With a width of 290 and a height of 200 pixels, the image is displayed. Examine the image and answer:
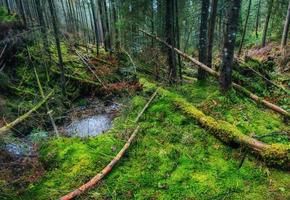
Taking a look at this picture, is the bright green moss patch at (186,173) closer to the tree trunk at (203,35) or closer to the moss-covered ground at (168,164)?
the moss-covered ground at (168,164)

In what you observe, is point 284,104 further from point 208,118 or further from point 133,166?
point 133,166

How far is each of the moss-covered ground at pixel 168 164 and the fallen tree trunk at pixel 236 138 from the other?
0.15m

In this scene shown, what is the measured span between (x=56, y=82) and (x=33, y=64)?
1.52 metres

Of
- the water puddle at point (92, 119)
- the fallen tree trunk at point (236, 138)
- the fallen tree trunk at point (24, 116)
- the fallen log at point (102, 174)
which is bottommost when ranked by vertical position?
the water puddle at point (92, 119)

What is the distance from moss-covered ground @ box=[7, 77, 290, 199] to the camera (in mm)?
4816

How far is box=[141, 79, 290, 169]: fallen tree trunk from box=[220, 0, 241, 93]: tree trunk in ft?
4.26

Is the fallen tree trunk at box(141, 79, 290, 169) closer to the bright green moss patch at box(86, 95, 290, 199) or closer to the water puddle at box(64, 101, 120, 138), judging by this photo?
the bright green moss patch at box(86, 95, 290, 199)

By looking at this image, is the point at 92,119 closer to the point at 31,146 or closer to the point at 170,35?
the point at 31,146

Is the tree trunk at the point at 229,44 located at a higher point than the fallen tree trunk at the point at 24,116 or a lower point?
higher

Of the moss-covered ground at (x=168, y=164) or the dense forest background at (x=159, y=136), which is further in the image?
the dense forest background at (x=159, y=136)

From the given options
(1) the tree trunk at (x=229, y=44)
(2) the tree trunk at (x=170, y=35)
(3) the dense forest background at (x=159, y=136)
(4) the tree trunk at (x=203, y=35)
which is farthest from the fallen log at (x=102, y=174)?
(2) the tree trunk at (x=170, y=35)

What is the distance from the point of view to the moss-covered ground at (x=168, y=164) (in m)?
4.82

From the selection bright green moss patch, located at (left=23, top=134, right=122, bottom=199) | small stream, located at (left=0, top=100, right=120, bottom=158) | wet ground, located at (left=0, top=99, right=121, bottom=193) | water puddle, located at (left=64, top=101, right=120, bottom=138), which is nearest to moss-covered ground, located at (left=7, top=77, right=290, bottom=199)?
bright green moss patch, located at (left=23, top=134, right=122, bottom=199)

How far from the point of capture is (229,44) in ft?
23.9
